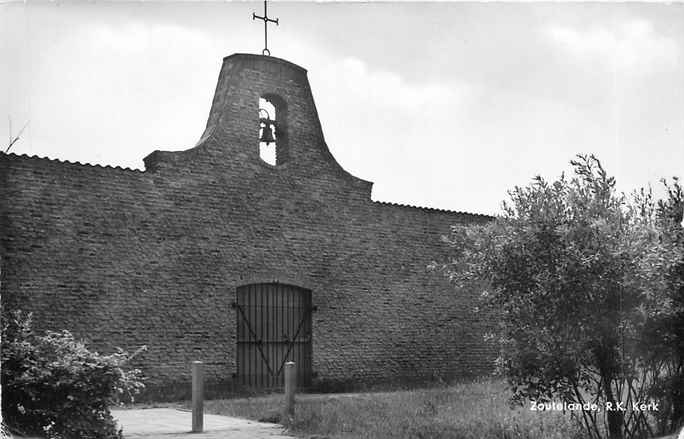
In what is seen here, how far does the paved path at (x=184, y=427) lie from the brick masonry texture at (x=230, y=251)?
271cm

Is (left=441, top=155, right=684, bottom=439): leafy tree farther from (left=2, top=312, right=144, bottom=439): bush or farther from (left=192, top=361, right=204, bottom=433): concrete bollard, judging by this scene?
(left=2, top=312, right=144, bottom=439): bush

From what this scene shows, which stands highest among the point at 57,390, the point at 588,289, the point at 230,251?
the point at 230,251

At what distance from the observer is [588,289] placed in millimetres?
8523

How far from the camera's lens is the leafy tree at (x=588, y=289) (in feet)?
27.8

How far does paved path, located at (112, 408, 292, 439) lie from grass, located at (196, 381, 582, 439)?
1.20ft

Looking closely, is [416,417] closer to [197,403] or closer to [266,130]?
[197,403]

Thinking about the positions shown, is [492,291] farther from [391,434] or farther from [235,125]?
[235,125]

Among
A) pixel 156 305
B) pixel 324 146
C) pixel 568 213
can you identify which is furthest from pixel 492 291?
pixel 324 146

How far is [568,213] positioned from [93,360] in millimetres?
5347

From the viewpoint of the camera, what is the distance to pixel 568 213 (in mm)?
8828

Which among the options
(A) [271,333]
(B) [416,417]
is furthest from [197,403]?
(A) [271,333]

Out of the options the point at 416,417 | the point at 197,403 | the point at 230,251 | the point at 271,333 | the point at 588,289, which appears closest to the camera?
the point at 588,289

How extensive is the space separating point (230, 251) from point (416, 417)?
627cm

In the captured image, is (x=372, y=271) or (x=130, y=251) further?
(x=372, y=271)
